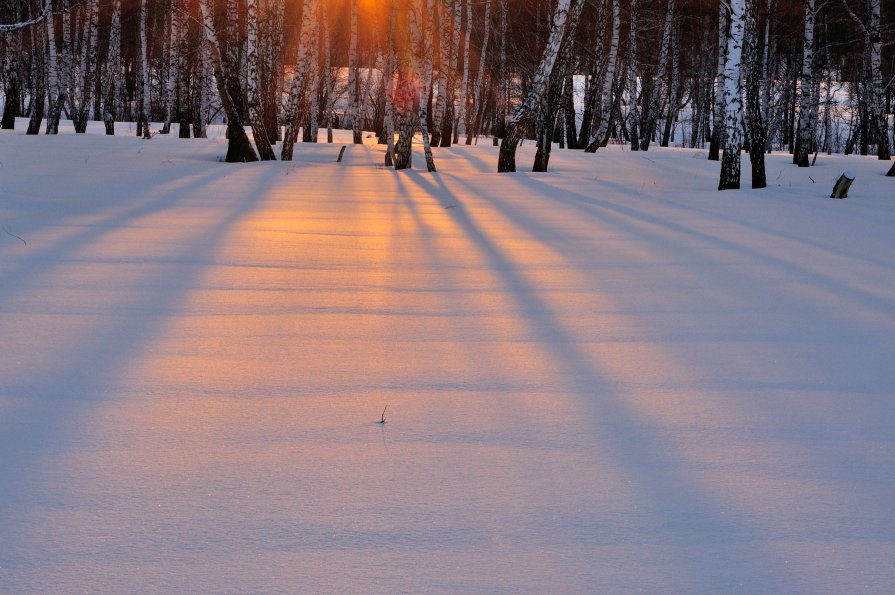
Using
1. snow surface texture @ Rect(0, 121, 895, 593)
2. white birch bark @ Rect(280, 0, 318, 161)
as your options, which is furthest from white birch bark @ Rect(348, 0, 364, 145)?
snow surface texture @ Rect(0, 121, 895, 593)

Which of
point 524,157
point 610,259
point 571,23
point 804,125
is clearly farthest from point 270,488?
point 804,125

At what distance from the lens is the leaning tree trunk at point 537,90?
40.1 ft

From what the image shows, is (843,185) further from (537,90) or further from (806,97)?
(806,97)

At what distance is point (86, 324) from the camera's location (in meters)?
3.59

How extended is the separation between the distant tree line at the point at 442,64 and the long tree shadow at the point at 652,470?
773 cm

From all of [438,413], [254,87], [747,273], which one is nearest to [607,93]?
[254,87]

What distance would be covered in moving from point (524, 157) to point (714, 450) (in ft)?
49.6

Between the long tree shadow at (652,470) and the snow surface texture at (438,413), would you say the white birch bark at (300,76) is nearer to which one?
the snow surface texture at (438,413)

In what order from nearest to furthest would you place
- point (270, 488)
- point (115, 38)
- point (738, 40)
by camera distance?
point (270, 488)
point (738, 40)
point (115, 38)

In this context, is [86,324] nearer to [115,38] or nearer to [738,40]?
[738,40]

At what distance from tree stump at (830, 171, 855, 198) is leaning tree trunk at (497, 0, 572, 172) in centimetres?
433

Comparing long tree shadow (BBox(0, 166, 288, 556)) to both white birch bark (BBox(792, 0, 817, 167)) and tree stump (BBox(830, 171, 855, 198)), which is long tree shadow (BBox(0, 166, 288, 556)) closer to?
tree stump (BBox(830, 171, 855, 198))

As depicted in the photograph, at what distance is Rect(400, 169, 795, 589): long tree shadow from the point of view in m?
1.83

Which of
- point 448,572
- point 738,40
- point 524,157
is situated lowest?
point 448,572
